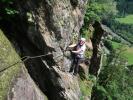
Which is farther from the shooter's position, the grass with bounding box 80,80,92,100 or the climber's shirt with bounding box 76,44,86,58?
the grass with bounding box 80,80,92,100

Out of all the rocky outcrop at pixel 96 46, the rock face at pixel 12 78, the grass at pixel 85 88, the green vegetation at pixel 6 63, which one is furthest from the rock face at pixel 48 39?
the rocky outcrop at pixel 96 46

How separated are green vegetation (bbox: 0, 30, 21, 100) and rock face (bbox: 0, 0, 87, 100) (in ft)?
4.45

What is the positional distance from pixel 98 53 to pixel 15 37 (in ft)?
51.5

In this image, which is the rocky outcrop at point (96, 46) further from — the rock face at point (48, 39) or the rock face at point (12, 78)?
the rock face at point (12, 78)

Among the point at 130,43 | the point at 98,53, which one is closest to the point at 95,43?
the point at 98,53

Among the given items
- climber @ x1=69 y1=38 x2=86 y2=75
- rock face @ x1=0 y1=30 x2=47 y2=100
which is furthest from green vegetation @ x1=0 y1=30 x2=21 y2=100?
climber @ x1=69 y1=38 x2=86 y2=75

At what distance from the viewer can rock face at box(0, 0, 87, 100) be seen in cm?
2328

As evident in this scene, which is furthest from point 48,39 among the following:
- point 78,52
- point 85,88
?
point 85,88

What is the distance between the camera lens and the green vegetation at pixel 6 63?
64.2ft

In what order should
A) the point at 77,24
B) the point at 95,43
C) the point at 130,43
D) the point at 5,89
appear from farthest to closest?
the point at 130,43
the point at 95,43
the point at 77,24
the point at 5,89

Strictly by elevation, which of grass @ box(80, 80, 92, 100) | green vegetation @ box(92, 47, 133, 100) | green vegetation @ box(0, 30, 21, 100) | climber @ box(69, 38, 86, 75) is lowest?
green vegetation @ box(92, 47, 133, 100)

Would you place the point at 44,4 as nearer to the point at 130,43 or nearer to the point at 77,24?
the point at 77,24

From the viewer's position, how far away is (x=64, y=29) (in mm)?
25031

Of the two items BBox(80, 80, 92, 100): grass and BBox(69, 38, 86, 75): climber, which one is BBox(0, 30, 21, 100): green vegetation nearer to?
BBox(69, 38, 86, 75): climber
